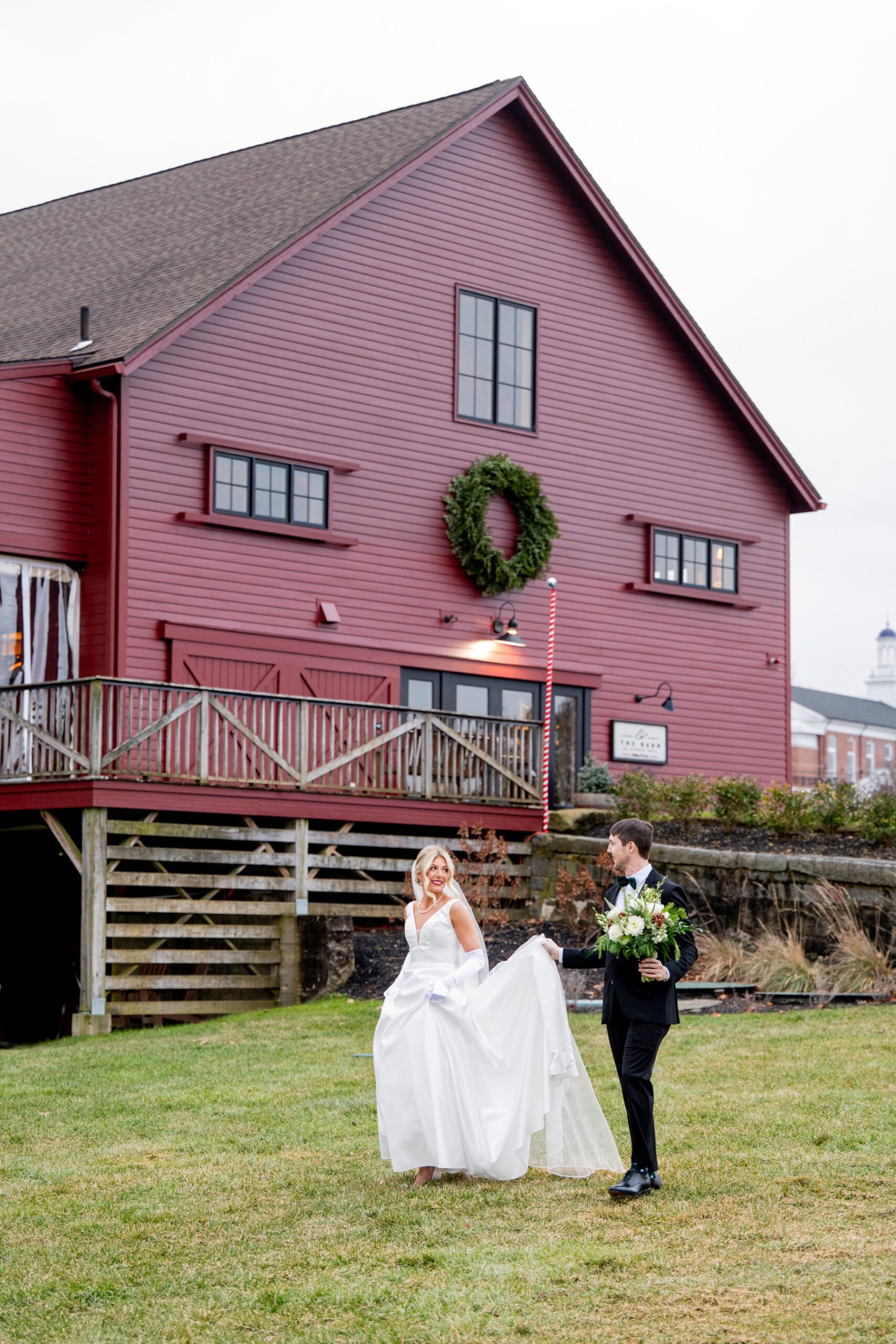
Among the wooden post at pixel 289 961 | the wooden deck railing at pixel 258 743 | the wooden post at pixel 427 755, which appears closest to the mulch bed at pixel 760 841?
the wooden deck railing at pixel 258 743

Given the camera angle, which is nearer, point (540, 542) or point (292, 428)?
point (292, 428)

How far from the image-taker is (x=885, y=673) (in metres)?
104

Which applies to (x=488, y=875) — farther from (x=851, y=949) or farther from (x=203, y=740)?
(x=851, y=949)

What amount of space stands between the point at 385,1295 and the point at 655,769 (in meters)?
18.6

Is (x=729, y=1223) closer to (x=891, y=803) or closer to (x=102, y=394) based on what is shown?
(x=891, y=803)

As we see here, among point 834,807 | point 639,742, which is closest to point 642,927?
point 834,807

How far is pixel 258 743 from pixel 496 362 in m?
8.11

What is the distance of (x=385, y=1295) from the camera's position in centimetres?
639

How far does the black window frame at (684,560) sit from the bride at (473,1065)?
16.6 m

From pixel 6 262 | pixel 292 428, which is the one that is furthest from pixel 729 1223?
pixel 6 262

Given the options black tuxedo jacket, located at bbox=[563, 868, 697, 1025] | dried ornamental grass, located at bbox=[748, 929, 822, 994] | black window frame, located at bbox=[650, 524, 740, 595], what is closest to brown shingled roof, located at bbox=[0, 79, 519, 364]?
black window frame, located at bbox=[650, 524, 740, 595]

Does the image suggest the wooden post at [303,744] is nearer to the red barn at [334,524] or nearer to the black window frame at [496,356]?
the red barn at [334,524]

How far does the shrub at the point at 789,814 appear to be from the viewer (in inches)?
782

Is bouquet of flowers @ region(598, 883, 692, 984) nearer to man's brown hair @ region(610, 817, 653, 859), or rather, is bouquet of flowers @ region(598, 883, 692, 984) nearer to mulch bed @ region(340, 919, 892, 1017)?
man's brown hair @ region(610, 817, 653, 859)
